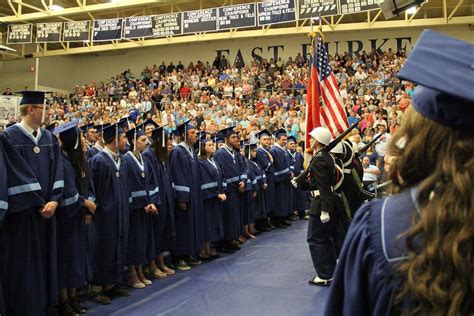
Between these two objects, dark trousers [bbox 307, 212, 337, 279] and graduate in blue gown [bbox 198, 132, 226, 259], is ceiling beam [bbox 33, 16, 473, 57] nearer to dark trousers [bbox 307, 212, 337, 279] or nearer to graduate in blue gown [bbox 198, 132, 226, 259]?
graduate in blue gown [bbox 198, 132, 226, 259]

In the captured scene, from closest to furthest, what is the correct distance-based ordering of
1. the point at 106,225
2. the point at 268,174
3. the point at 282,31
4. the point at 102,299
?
the point at 102,299
the point at 106,225
the point at 268,174
the point at 282,31

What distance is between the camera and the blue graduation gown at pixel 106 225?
4969mm

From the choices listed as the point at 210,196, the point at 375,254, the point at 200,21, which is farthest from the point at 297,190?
the point at 375,254

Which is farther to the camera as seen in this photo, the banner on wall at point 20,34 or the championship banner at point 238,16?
the banner on wall at point 20,34

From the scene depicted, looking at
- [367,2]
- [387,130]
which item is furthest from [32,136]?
[367,2]

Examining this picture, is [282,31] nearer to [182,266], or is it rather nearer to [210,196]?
[210,196]

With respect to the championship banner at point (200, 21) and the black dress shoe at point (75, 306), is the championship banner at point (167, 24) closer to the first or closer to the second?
the championship banner at point (200, 21)

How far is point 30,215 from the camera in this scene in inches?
154

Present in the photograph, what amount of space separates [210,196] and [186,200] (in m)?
0.61

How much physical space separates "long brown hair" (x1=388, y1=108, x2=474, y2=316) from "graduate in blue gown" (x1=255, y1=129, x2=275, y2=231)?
8.17 metres

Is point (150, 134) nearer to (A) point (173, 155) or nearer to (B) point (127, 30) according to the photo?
(A) point (173, 155)

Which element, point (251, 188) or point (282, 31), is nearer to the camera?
point (251, 188)

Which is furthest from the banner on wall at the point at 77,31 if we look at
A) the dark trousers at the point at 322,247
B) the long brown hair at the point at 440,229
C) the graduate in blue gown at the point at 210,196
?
the long brown hair at the point at 440,229

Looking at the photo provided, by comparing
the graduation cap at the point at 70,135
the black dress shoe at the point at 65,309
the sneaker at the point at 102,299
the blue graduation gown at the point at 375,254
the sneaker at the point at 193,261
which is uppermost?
the graduation cap at the point at 70,135
